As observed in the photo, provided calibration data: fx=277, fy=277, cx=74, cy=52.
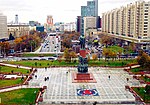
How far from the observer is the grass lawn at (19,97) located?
29.9m

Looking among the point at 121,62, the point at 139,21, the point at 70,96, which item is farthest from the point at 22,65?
the point at 139,21

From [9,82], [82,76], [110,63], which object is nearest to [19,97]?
[9,82]

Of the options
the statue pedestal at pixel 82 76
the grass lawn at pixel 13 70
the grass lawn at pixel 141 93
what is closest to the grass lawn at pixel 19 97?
the statue pedestal at pixel 82 76

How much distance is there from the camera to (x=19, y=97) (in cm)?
3180

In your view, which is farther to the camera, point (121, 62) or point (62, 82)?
point (121, 62)

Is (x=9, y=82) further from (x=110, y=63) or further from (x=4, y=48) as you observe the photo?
(x=4, y=48)

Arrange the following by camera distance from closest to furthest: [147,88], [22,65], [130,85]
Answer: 1. [147,88]
2. [130,85]
3. [22,65]

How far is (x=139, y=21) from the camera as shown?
8231 cm

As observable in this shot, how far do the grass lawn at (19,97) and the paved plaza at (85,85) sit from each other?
1.47m

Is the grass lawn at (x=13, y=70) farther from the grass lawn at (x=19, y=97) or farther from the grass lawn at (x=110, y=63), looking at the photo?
the grass lawn at (x=110, y=63)

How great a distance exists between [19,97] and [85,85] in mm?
10270

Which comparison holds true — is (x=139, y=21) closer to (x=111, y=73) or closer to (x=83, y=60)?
(x=111, y=73)

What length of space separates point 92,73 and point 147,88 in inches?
636

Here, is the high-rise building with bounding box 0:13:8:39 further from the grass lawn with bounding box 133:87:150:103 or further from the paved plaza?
the grass lawn with bounding box 133:87:150:103
